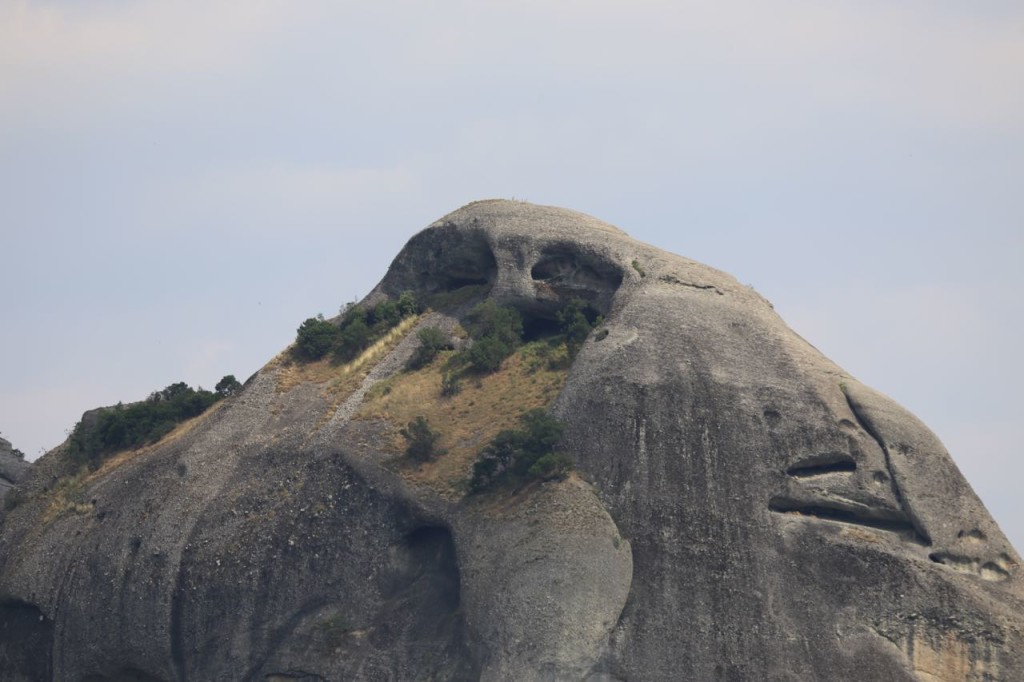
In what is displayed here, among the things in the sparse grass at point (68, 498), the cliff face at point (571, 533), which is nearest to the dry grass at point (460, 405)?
A: the cliff face at point (571, 533)

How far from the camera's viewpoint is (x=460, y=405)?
71.6 metres

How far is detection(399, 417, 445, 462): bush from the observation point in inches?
2680

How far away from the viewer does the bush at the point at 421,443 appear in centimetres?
6806

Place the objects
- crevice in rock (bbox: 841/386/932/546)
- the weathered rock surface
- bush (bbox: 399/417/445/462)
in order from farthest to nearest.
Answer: the weathered rock surface < bush (bbox: 399/417/445/462) < crevice in rock (bbox: 841/386/932/546)

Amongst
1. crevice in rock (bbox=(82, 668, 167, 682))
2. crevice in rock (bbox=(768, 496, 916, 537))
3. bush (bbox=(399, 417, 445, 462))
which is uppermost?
A: bush (bbox=(399, 417, 445, 462))

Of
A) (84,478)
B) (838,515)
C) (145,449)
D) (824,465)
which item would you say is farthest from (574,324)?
(84,478)

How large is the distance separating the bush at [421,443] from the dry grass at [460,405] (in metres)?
0.34

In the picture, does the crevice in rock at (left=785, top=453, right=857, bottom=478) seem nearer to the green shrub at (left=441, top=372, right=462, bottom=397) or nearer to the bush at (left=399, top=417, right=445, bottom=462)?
the bush at (left=399, top=417, right=445, bottom=462)

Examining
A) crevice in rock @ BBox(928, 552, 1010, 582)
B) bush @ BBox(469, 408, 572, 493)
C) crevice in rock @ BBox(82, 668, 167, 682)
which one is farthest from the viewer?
crevice in rock @ BBox(82, 668, 167, 682)

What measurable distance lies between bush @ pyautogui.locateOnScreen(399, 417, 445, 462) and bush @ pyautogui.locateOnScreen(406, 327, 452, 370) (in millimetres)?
6787

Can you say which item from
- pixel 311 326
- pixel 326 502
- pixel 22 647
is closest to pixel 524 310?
pixel 311 326

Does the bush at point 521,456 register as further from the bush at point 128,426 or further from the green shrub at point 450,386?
the bush at point 128,426

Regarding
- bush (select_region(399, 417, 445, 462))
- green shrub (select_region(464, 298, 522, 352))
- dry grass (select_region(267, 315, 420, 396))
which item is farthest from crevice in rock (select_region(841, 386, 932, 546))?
dry grass (select_region(267, 315, 420, 396))

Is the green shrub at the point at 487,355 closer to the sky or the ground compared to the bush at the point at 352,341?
closer to the ground
